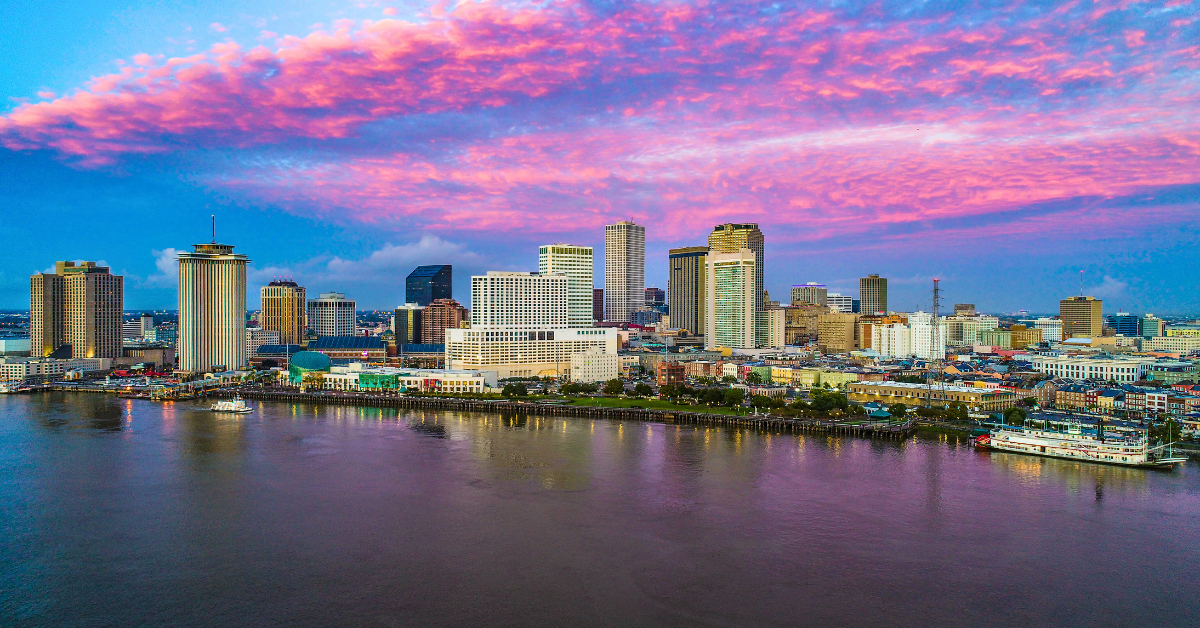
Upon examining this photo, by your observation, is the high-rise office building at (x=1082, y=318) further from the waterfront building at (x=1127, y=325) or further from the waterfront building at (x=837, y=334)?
the waterfront building at (x=837, y=334)

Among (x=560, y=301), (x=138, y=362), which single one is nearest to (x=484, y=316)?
(x=560, y=301)

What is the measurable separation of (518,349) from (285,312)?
40.5 metres

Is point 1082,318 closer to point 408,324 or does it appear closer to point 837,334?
point 837,334

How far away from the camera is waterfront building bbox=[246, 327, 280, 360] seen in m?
67.9

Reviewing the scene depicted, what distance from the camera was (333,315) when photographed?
316 feet

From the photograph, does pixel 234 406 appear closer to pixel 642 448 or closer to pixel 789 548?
pixel 642 448

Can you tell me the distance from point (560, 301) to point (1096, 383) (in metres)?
30.3

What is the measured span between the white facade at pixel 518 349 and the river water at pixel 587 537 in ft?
72.0

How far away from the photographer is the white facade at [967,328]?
7612 cm

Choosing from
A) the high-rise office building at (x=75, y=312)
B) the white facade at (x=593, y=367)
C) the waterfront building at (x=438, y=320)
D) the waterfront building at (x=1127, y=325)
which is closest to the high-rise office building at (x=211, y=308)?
the high-rise office building at (x=75, y=312)

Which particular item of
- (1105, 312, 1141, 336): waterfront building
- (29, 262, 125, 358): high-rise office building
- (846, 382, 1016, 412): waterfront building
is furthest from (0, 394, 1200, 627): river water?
(1105, 312, 1141, 336): waterfront building

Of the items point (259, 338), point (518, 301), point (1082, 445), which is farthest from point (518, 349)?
point (259, 338)

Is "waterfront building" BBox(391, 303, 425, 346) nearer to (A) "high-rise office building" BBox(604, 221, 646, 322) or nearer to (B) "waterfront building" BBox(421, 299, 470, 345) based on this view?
(B) "waterfront building" BBox(421, 299, 470, 345)

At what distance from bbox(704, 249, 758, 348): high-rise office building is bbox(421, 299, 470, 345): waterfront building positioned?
1161 inches
